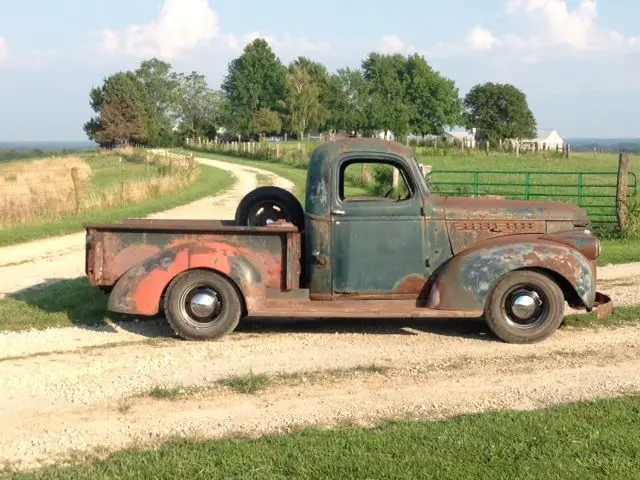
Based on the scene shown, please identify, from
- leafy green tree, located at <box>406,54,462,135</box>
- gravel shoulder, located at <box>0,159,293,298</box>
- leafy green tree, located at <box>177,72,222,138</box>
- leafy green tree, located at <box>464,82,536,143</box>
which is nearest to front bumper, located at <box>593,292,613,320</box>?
gravel shoulder, located at <box>0,159,293,298</box>

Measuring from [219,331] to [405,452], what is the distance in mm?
3168

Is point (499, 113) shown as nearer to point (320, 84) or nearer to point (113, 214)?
point (320, 84)

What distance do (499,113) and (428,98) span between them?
1441 centimetres

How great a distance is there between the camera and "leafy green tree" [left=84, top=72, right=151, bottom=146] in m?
83.4

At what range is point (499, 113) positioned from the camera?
120 metres

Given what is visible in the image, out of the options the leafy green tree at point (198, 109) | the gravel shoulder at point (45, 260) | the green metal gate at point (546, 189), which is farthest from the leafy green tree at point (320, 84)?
the gravel shoulder at point (45, 260)

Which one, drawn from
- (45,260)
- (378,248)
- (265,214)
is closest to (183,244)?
(265,214)

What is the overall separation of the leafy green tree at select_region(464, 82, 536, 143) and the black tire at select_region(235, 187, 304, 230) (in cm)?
10982

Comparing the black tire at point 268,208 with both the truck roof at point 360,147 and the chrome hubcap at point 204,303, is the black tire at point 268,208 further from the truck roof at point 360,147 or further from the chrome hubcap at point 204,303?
Result: the chrome hubcap at point 204,303

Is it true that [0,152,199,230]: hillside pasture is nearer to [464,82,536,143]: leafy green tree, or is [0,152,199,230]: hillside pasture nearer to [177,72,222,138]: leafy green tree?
[177,72,222,138]: leafy green tree

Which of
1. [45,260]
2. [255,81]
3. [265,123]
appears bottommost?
[45,260]

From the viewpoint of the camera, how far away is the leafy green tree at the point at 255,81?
10331 cm

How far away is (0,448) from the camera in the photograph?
4.82 metres

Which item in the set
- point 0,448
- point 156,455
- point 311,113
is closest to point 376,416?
point 156,455
